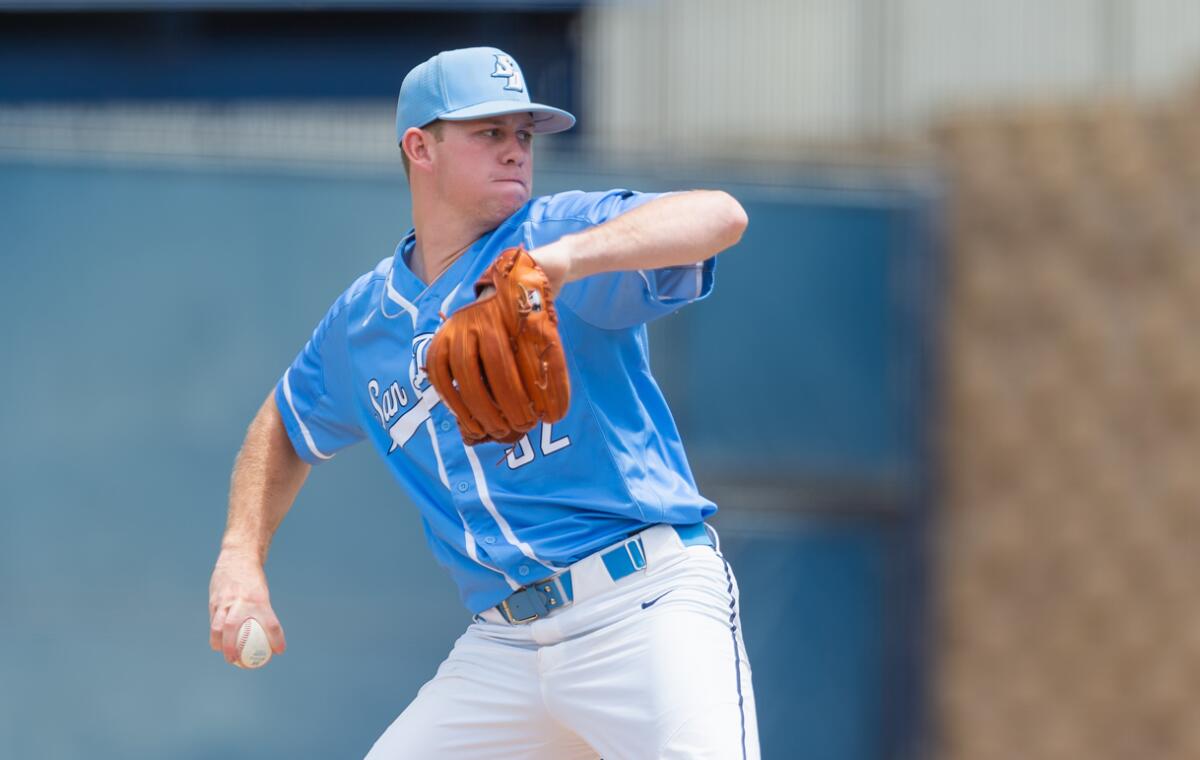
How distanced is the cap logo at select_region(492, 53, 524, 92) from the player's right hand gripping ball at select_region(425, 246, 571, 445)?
0.62m

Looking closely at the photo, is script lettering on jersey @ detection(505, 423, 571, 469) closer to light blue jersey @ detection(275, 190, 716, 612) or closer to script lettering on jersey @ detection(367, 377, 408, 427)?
light blue jersey @ detection(275, 190, 716, 612)

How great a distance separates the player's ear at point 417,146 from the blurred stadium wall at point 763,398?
351cm

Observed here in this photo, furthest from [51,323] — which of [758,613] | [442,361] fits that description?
[442,361]

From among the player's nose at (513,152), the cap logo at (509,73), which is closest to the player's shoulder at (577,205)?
the player's nose at (513,152)

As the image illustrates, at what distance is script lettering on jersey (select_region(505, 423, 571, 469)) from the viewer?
3.06 meters

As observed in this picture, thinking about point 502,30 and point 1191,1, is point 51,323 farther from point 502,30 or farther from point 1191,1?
point 1191,1

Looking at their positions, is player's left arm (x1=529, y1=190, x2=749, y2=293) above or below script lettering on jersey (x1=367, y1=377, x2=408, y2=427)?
above

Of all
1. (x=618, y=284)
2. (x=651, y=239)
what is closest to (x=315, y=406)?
(x=618, y=284)

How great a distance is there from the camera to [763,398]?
7.17 metres

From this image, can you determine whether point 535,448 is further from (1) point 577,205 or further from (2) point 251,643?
(2) point 251,643

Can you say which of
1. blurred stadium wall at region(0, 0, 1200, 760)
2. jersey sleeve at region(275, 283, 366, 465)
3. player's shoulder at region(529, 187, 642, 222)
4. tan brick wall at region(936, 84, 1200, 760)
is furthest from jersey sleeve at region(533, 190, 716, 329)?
tan brick wall at region(936, 84, 1200, 760)

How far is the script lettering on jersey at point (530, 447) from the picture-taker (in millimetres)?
3064

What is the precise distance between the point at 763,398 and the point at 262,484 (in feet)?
12.8

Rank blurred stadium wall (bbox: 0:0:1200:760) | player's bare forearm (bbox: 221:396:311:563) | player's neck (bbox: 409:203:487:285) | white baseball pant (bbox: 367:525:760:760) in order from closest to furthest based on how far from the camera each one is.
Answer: white baseball pant (bbox: 367:525:760:760), player's neck (bbox: 409:203:487:285), player's bare forearm (bbox: 221:396:311:563), blurred stadium wall (bbox: 0:0:1200:760)
